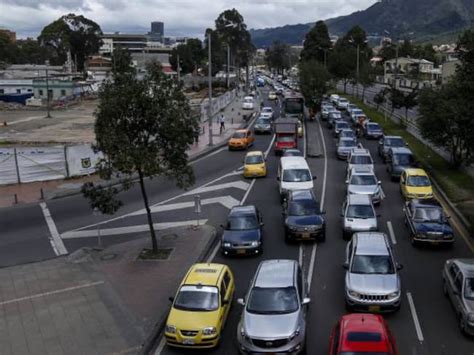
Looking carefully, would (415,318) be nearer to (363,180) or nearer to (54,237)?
(363,180)

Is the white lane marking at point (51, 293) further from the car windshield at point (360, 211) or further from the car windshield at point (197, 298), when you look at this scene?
the car windshield at point (360, 211)

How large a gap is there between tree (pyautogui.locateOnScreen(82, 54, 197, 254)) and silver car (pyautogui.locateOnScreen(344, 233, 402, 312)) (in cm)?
694

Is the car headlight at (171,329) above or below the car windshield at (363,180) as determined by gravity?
below

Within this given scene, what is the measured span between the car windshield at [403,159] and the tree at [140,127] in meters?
16.0

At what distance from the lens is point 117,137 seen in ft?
61.9

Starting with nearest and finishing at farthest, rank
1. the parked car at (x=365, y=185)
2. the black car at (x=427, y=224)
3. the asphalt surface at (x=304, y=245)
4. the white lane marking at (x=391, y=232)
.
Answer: the asphalt surface at (x=304, y=245), the black car at (x=427, y=224), the white lane marking at (x=391, y=232), the parked car at (x=365, y=185)

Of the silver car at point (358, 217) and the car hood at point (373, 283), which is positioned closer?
the car hood at point (373, 283)

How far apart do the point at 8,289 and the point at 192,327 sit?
7503 millimetres

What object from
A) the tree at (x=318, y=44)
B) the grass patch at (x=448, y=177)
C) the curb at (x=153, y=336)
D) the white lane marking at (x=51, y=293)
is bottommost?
the white lane marking at (x=51, y=293)

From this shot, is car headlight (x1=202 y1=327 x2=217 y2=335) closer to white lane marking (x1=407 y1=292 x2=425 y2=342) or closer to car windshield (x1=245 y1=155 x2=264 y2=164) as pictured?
white lane marking (x1=407 y1=292 x2=425 y2=342)

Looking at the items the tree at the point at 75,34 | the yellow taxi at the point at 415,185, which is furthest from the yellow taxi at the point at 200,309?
the tree at the point at 75,34

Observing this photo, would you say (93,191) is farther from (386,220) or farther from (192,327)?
(386,220)

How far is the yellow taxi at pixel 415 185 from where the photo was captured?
26.5 metres

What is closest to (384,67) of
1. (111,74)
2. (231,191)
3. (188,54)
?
(188,54)
